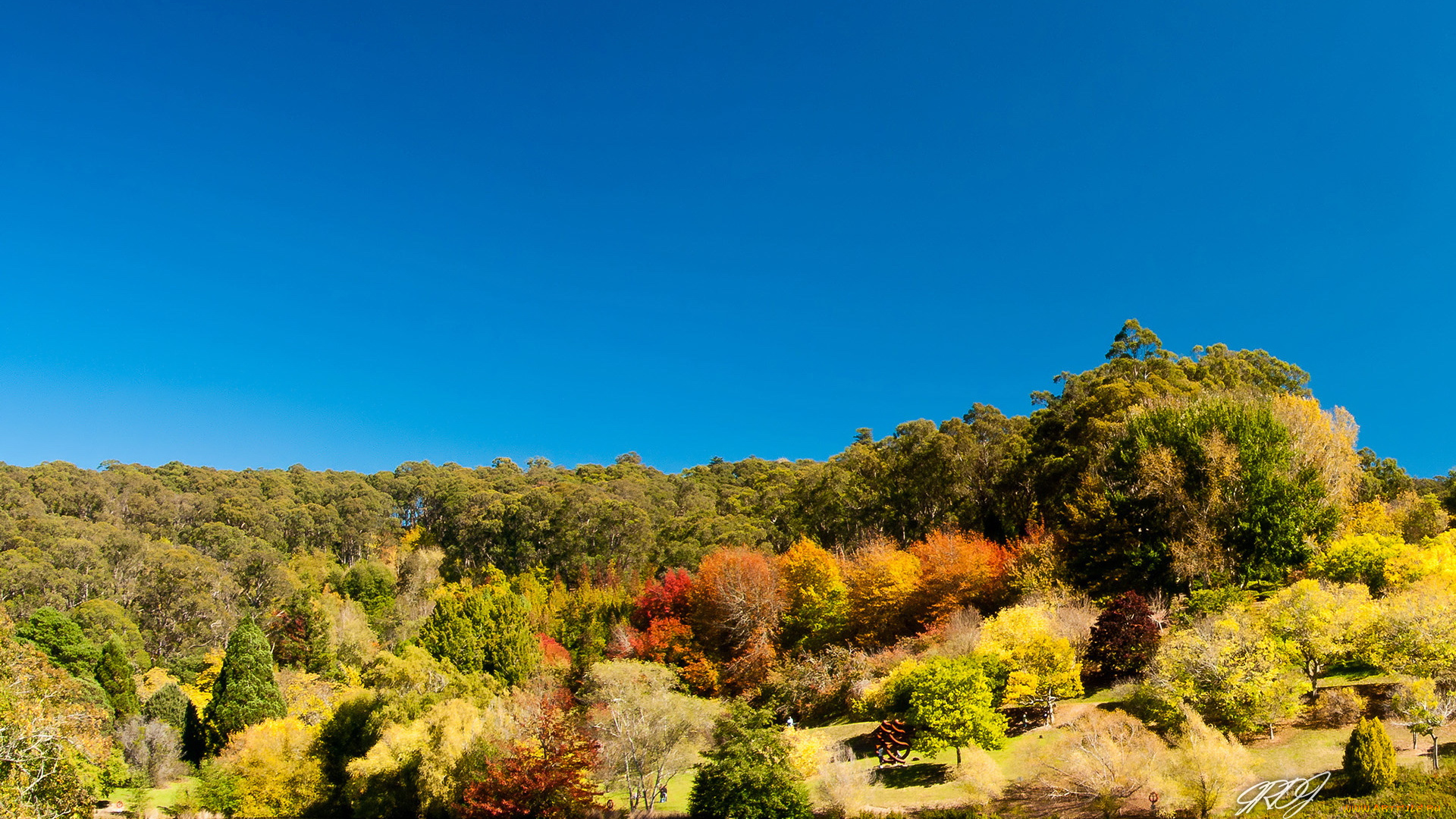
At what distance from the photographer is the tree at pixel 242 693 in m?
30.0

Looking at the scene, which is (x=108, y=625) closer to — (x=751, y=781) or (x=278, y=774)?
(x=278, y=774)

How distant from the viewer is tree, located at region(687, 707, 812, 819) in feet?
51.0

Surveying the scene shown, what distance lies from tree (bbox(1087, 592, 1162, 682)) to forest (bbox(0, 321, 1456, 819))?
87mm

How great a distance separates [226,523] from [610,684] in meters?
56.1

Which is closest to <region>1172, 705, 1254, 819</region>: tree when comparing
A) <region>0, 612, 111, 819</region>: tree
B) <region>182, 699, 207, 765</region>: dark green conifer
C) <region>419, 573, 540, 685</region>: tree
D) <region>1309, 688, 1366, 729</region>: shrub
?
<region>1309, 688, 1366, 729</region>: shrub

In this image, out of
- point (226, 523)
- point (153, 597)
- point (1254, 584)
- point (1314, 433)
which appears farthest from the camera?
point (226, 523)

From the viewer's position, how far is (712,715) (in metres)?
21.7

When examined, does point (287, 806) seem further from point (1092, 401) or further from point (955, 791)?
point (1092, 401)

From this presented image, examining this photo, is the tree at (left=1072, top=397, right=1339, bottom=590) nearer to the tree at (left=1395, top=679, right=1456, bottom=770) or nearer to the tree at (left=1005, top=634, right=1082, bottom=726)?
the tree at (left=1005, top=634, right=1082, bottom=726)

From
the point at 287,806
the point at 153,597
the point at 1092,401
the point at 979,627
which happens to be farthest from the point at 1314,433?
the point at 153,597

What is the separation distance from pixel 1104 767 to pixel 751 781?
7.17 meters

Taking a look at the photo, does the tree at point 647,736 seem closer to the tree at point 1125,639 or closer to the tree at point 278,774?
the tree at point 278,774
